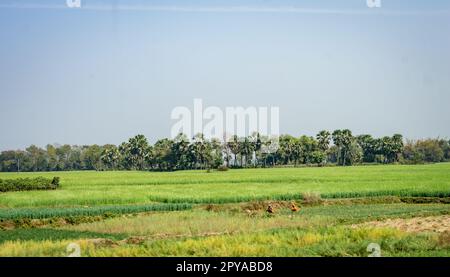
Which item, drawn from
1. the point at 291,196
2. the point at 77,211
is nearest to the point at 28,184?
the point at 77,211

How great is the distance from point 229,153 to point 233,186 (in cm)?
666

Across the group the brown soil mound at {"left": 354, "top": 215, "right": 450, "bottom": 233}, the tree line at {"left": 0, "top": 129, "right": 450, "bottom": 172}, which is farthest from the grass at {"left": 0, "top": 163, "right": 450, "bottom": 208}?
the brown soil mound at {"left": 354, "top": 215, "right": 450, "bottom": 233}

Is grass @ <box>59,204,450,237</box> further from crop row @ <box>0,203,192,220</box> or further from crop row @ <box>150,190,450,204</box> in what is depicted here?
crop row @ <box>150,190,450,204</box>

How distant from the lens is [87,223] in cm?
1192

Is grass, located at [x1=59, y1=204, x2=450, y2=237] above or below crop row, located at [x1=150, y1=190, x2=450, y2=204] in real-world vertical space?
below

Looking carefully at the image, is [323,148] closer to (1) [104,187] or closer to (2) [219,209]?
(2) [219,209]

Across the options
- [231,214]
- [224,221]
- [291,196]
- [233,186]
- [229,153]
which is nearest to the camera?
[229,153]

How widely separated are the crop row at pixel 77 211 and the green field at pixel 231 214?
27 mm

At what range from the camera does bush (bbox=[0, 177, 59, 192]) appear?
11859 millimetres

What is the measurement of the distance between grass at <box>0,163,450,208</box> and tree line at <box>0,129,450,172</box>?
27.9 inches

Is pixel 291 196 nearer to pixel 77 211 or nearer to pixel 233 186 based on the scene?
pixel 233 186

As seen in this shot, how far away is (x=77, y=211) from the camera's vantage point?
12.7 m
